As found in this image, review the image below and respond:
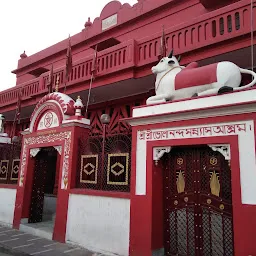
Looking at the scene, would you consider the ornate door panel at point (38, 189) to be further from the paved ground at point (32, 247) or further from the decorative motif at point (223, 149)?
the decorative motif at point (223, 149)

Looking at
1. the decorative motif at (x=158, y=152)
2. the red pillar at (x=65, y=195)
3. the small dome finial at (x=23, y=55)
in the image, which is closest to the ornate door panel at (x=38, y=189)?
the red pillar at (x=65, y=195)

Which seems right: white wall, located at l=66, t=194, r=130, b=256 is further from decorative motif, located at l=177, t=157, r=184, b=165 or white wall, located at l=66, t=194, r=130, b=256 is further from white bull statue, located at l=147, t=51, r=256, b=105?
white bull statue, located at l=147, t=51, r=256, b=105

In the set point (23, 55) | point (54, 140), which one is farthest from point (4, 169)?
point (23, 55)

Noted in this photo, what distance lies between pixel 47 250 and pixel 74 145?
A: 2245 millimetres

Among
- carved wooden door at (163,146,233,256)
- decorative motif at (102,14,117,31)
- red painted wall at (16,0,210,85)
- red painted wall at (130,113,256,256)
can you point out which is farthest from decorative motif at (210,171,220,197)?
decorative motif at (102,14,117,31)

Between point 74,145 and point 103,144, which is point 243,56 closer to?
point 103,144

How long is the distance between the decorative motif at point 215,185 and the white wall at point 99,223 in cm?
154

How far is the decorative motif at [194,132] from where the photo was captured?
365 centimetres

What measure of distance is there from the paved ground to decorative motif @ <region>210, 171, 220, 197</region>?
2.59 meters

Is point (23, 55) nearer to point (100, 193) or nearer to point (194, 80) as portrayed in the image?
point (100, 193)

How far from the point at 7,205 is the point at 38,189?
1.23 meters

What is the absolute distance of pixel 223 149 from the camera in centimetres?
373

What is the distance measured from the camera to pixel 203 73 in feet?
13.4

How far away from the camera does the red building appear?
373 centimetres
